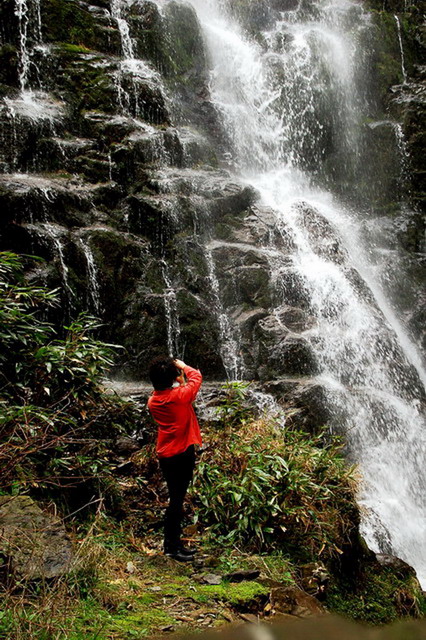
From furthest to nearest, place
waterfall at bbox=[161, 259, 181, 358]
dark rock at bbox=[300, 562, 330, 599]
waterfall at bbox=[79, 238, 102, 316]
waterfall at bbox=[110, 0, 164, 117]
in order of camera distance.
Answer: waterfall at bbox=[110, 0, 164, 117] → waterfall at bbox=[161, 259, 181, 358] → waterfall at bbox=[79, 238, 102, 316] → dark rock at bbox=[300, 562, 330, 599]

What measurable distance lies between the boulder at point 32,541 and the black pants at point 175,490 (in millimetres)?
1062

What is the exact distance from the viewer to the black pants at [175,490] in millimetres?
4414

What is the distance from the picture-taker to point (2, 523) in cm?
341

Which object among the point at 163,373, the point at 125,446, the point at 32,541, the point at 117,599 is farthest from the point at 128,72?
the point at 117,599

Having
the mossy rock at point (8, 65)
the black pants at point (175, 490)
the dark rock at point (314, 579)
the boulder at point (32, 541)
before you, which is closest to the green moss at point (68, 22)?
the mossy rock at point (8, 65)

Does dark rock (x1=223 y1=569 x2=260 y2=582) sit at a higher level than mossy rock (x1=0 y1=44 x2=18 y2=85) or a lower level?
lower

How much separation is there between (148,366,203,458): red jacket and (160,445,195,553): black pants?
0.08m

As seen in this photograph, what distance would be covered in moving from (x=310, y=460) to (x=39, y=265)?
5.83 meters

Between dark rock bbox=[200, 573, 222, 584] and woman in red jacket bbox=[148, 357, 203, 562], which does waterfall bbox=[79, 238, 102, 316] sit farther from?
dark rock bbox=[200, 573, 222, 584]

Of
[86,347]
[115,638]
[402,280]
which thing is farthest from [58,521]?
[402,280]

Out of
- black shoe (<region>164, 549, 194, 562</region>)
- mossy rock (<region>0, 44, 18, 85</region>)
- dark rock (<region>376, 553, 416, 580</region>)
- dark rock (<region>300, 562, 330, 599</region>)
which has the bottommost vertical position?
dark rock (<region>376, 553, 416, 580</region>)

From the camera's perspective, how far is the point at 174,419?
4.42 metres

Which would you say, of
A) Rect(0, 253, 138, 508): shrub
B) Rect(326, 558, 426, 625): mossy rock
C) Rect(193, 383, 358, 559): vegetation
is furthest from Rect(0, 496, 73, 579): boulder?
Rect(326, 558, 426, 625): mossy rock

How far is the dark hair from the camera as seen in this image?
4.47 meters
